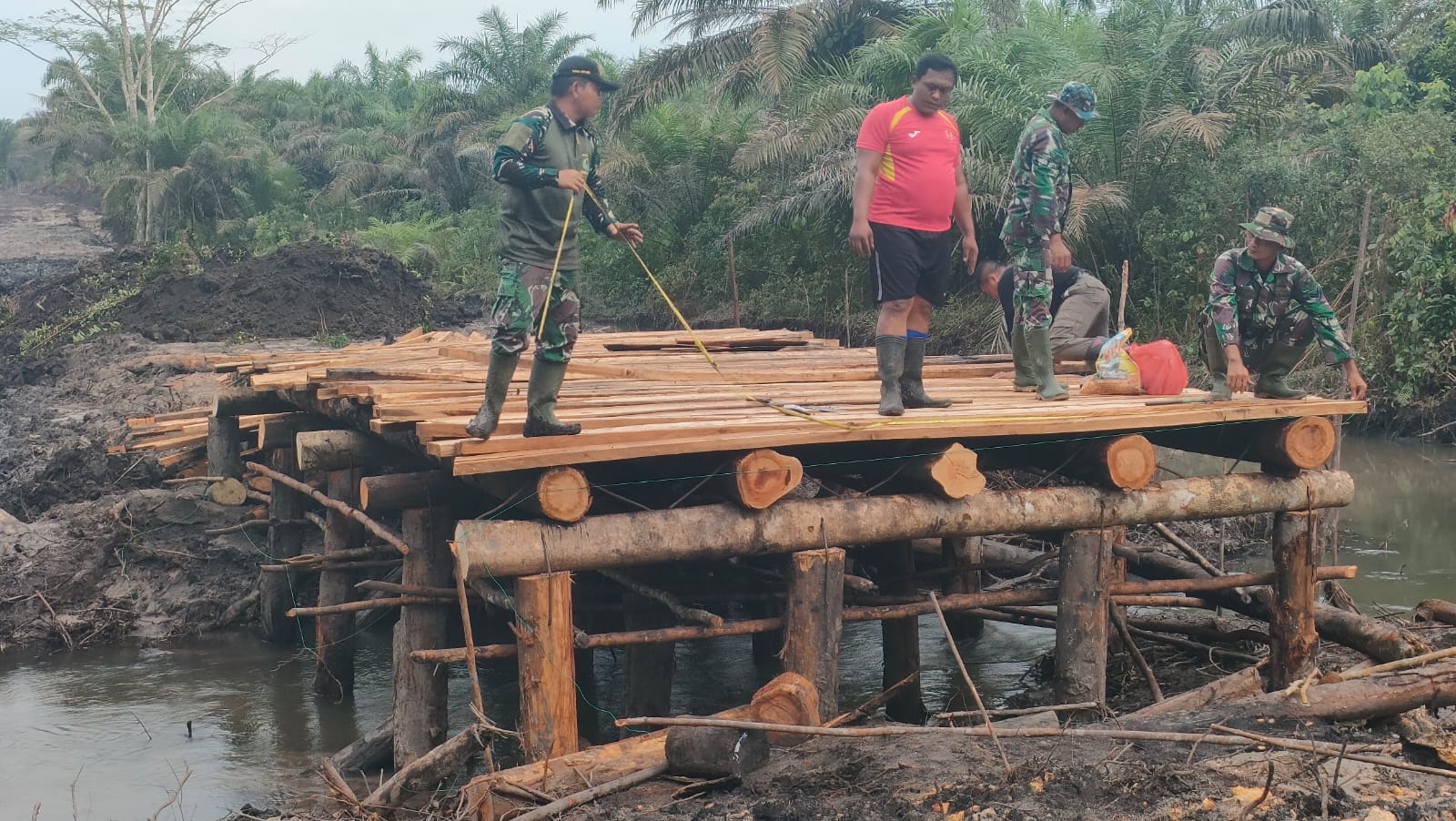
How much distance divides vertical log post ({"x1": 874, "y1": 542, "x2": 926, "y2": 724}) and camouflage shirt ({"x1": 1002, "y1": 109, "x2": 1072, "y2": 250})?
177cm

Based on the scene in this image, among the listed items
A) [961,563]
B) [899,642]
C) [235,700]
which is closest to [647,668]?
[899,642]

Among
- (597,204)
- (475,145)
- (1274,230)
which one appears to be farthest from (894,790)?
(475,145)

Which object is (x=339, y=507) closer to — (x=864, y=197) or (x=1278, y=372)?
(x=864, y=197)

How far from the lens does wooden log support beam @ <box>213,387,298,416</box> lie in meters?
9.65

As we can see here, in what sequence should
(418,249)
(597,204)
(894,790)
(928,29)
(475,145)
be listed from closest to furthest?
(894,790), (597,204), (928,29), (418,249), (475,145)

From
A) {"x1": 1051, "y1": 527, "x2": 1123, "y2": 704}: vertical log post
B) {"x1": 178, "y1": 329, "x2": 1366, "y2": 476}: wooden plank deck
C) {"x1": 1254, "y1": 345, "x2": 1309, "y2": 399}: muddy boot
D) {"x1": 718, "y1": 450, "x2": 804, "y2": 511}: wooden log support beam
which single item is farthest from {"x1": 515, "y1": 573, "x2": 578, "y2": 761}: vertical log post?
{"x1": 1254, "y1": 345, "x2": 1309, "y2": 399}: muddy boot

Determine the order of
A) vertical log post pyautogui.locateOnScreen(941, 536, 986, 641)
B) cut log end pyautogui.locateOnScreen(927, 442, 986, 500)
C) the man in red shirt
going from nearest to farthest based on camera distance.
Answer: cut log end pyautogui.locateOnScreen(927, 442, 986, 500) < the man in red shirt < vertical log post pyautogui.locateOnScreen(941, 536, 986, 641)

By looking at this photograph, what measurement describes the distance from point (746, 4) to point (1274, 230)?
18.3 m

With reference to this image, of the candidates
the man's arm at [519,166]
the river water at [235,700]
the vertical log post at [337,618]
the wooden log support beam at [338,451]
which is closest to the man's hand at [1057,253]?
the river water at [235,700]

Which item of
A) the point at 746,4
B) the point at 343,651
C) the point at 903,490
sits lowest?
the point at 343,651

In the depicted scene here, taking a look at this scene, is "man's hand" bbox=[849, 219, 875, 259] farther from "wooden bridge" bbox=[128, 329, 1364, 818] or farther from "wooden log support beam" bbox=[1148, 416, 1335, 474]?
"wooden log support beam" bbox=[1148, 416, 1335, 474]

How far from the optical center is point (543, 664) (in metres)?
5.38

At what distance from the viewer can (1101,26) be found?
18.5 meters

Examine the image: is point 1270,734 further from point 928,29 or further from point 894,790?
point 928,29
